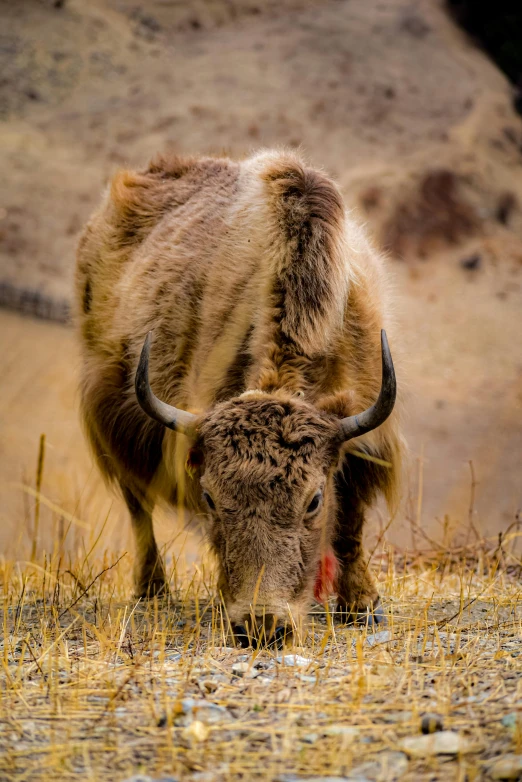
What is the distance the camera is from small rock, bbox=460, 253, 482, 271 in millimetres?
22266

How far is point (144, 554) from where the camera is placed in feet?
18.9

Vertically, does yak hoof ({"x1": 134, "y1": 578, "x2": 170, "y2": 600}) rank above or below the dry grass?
below

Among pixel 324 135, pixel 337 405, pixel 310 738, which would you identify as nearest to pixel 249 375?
pixel 337 405

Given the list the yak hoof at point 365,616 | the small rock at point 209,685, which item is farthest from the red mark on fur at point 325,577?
the small rock at point 209,685

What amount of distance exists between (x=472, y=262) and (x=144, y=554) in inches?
719

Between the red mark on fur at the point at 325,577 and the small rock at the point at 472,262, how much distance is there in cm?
1917

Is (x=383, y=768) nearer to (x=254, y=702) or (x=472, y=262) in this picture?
(x=254, y=702)

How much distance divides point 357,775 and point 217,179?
4263mm

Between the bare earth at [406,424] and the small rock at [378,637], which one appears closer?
the bare earth at [406,424]

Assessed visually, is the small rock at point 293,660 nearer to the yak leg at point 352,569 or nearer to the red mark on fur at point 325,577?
the red mark on fur at point 325,577

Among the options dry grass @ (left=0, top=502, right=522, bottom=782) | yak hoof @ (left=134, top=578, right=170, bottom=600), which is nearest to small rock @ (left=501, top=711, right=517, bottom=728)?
dry grass @ (left=0, top=502, right=522, bottom=782)

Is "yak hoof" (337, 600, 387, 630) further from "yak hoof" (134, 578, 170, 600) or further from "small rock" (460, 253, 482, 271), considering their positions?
"small rock" (460, 253, 482, 271)

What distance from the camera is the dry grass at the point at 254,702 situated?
2363 mm

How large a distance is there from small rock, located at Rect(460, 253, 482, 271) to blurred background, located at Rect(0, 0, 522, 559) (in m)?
0.11
